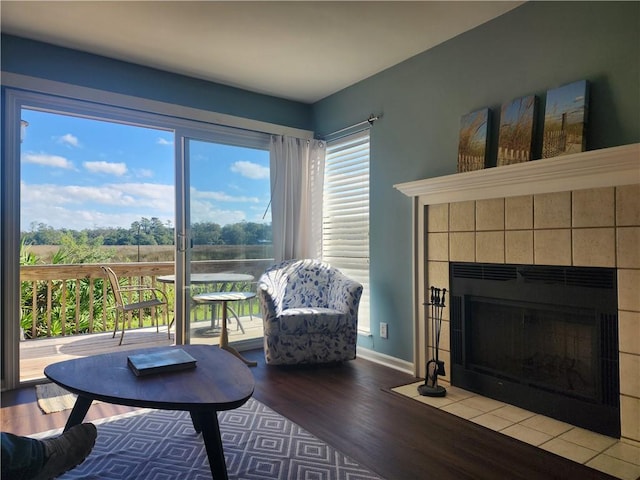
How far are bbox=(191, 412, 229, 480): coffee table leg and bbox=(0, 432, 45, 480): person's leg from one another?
510 mm

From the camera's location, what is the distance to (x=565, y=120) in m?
2.32

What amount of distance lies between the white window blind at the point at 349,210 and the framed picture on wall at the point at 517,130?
1383 millimetres

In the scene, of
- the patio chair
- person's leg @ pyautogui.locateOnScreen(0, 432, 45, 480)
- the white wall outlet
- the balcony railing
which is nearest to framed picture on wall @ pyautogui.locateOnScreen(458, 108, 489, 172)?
the white wall outlet

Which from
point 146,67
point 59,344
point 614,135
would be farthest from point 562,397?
point 59,344

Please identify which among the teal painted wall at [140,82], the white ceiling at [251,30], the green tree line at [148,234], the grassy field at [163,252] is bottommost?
the grassy field at [163,252]

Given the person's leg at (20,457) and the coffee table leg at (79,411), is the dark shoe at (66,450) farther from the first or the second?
the coffee table leg at (79,411)

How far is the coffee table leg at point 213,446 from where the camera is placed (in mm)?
1562

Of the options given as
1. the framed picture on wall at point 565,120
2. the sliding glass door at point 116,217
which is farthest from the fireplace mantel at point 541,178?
the sliding glass door at point 116,217

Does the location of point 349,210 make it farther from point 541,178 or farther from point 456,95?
point 541,178

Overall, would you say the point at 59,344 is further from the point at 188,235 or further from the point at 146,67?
the point at 146,67

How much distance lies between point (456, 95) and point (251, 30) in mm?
1512

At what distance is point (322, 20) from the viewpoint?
2764 millimetres

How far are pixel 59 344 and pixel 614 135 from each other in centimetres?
521

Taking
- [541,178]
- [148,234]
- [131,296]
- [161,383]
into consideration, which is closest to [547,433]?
[541,178]
